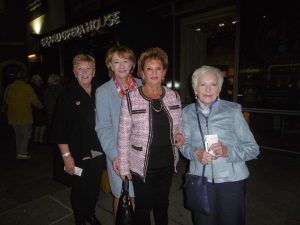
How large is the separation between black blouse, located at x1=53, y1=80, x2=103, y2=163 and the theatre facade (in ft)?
12.7

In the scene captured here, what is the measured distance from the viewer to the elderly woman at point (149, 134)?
1.98 meters

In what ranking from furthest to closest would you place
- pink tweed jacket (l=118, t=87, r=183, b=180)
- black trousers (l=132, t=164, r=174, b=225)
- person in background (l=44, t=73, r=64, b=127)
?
person in background (l=44, t=73, r=64, b=127)
black trousers (l=132, t=164, r=174, b=225)
pink tweed jacket (l=118, t=87, r=183, b=180)

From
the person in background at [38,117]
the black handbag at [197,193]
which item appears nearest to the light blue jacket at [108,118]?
the black handbag at [197,193]

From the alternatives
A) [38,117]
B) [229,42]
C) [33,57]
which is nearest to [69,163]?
[38,117]

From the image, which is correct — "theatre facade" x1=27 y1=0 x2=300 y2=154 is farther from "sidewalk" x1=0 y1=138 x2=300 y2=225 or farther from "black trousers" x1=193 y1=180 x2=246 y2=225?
"black trousers" x1=193 y1=180 x2=246 y2=225

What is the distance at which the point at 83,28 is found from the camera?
25.3ft

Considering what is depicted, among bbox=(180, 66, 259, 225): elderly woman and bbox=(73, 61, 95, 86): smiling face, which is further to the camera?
bbox=(73, 61, 95, 86): smiling face

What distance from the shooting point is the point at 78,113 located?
2354 mm

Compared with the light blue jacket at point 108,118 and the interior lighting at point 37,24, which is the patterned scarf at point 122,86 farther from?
the interior lighting at point 37,24

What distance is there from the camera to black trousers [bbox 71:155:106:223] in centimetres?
250

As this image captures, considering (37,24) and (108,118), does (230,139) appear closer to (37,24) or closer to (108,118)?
(108,118)

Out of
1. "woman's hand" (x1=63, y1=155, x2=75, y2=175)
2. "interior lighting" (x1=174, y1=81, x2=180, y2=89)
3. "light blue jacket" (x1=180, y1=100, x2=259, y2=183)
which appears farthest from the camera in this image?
"interior lighting" (x1=174, y1=81, x2=180, y2=89)

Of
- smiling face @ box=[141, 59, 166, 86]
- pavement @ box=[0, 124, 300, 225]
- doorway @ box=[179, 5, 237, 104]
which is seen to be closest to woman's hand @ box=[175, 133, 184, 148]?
smiling face @ box=[141, 59, 166, 86]

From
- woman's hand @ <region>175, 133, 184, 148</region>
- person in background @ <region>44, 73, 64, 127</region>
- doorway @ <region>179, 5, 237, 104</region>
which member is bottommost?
woman's hand @ <region>175, 133, 184, 148</region>
